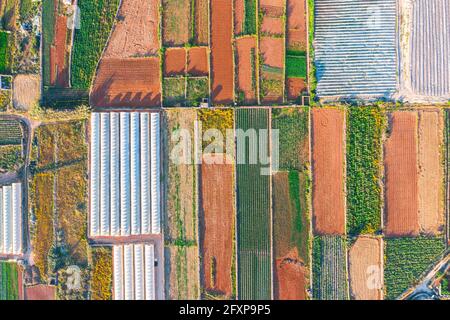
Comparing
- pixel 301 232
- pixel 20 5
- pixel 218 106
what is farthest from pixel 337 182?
pixel 20 5

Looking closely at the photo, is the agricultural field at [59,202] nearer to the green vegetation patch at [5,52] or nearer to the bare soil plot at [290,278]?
the green vegetation patch at [5,52]

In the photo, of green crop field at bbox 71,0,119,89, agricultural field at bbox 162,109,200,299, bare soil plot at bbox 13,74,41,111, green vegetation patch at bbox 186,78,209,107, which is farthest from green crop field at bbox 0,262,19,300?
green vegetation patch at bbox 186,78,209,107

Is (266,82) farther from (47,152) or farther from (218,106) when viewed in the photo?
(47,152)

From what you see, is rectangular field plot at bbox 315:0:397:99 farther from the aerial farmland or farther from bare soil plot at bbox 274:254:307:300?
bare soil plot at bbox 274:254:307:300

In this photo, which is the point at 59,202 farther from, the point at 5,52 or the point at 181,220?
the point at 5,52

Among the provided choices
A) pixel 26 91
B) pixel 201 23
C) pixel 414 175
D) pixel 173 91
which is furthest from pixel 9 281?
pixel 414 175
